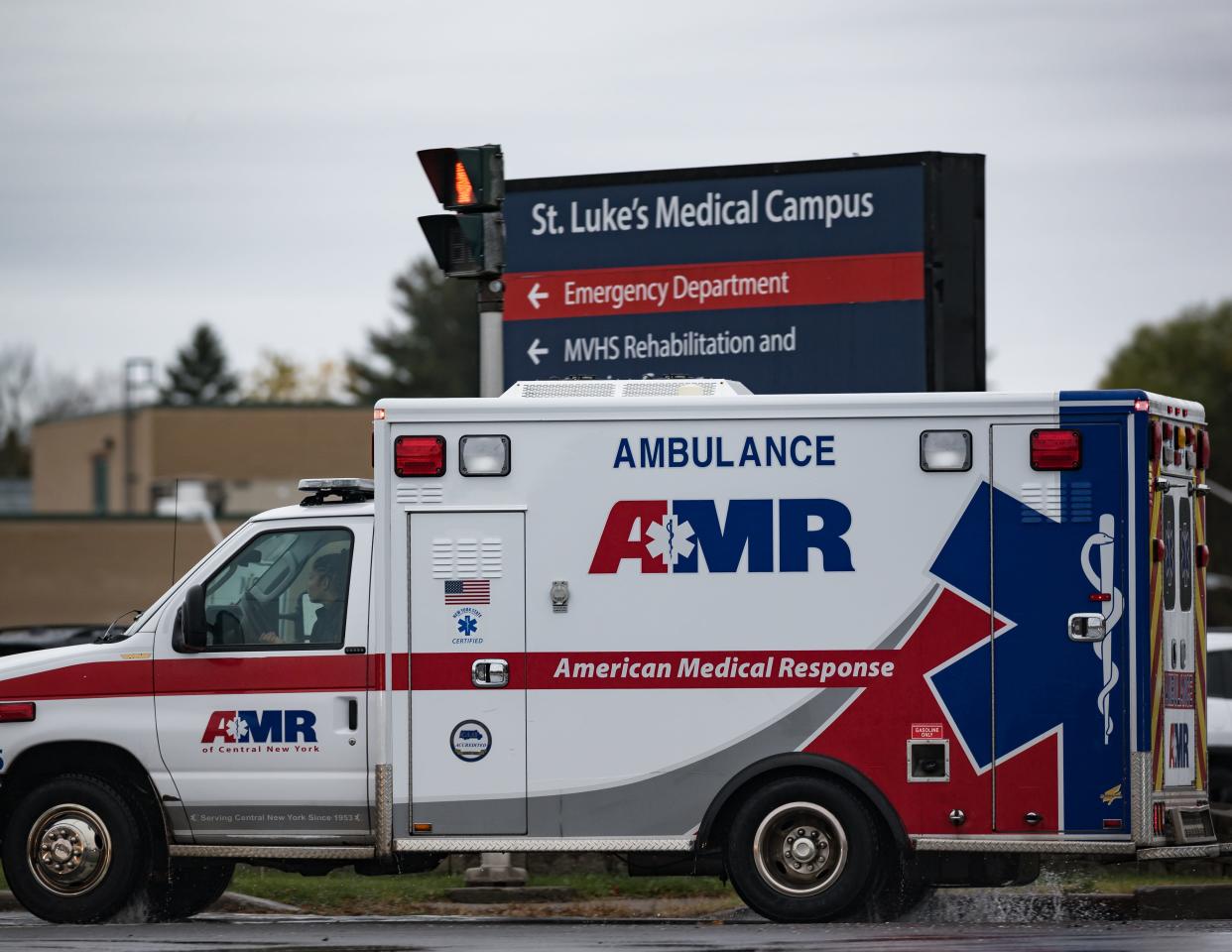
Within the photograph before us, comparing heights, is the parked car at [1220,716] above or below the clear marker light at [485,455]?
below

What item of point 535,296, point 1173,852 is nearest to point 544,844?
point 1173,852

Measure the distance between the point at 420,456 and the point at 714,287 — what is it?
16.2 ft

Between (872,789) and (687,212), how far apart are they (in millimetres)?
5971

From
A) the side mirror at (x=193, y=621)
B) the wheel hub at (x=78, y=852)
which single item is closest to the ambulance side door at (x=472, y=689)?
the side mirror at (x=193, y=621)

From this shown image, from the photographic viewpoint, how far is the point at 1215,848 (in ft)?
30.2

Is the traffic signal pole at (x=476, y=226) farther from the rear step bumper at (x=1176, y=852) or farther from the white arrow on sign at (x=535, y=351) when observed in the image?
the rear step bumper at (x=1176, y=852)

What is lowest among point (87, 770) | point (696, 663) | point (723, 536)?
point (87, 770)

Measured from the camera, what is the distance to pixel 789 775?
9.34 m

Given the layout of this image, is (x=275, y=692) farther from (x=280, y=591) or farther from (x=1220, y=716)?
(x=1220, y=716)

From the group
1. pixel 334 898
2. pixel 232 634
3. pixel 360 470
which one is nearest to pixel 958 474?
pixel 232 634

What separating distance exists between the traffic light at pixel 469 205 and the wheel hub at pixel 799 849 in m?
3.99

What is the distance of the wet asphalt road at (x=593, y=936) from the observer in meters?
8.66

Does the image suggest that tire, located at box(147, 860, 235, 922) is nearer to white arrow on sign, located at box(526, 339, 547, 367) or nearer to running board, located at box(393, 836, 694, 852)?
running board, located at box(393, 836, 694, 852)

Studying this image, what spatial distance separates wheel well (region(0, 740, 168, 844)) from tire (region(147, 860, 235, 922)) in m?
0.42
